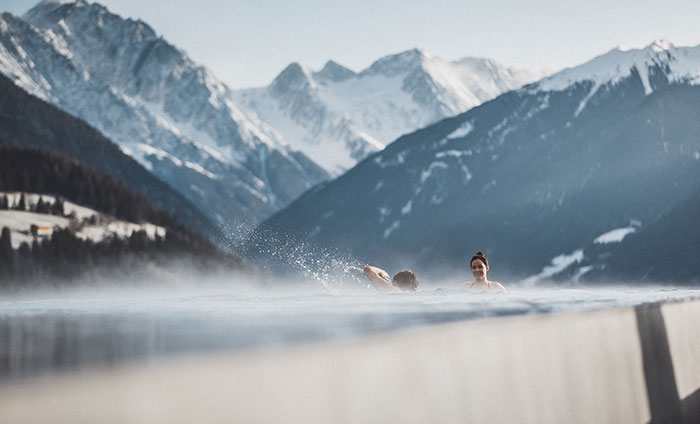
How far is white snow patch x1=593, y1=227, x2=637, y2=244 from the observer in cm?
14775

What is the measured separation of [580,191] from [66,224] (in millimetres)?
109062

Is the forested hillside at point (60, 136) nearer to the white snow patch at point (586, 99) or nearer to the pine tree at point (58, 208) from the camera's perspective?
the pine tree at point (58, 208)

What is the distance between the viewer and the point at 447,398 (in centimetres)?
211

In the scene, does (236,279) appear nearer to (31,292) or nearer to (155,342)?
(31,292)

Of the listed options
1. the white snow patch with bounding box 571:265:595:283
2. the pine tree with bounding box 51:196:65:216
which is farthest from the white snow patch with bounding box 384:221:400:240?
the pine tree with bounding box 51:196:65:216

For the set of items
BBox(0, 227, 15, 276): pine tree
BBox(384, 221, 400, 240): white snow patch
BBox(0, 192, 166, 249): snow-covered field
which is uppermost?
BBox(384, 221, 400, 240): white snow patch

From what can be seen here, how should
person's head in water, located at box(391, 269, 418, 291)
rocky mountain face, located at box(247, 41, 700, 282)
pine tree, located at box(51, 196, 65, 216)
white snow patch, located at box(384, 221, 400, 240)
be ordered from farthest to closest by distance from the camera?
white snow patch, located at box(384, 221, 400, 240) → rocky mountain face, located at box(247, 41, 700, 282) → pine tree, located at box(51, 196, 65, 216) → person's head in water, located at box(391, 269, 418, 291)

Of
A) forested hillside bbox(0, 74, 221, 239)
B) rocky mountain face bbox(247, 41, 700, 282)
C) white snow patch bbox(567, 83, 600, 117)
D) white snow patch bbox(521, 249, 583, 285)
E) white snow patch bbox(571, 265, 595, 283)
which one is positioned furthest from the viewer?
white snow patch bbox(567, 83, 600, 117)

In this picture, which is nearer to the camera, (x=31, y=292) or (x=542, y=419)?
(x=542, y=419)

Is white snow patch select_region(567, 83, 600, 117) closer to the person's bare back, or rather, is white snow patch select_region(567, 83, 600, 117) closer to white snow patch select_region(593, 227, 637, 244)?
white snow patch select_region(593, 227, 637, 244)

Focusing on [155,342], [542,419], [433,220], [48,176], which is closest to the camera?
[155,342]

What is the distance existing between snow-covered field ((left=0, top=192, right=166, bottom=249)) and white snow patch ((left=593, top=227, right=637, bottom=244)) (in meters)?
86.2

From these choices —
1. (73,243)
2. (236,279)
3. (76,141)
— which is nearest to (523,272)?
(236,279)

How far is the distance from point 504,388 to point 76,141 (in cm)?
18700
